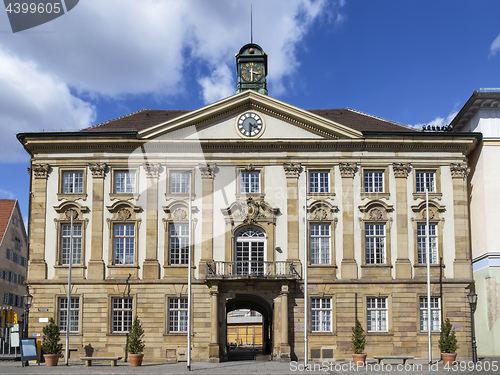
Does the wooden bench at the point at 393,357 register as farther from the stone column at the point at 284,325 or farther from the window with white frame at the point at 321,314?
the stone column at the point at 284,325

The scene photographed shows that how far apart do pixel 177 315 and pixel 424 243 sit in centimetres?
1364

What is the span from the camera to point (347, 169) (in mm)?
38969

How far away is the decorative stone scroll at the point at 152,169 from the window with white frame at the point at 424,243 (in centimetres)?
1433

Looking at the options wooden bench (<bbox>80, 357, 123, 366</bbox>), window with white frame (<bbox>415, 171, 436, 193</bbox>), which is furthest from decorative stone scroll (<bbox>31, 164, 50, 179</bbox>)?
window with white frame (<bbox>415, 171, 436, 193</bbox>)

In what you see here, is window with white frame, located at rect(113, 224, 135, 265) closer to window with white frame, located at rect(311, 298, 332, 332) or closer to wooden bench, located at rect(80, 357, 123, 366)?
wooden bench, located at rect(80, 357, 123, 366)

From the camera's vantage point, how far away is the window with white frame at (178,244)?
127 feet

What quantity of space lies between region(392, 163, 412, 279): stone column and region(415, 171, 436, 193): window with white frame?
73 centimetres

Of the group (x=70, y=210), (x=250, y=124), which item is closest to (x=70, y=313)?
(x=70, y=210)

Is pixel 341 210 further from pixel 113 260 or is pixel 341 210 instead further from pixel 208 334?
pixel 113 260

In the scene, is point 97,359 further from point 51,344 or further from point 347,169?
point 347,169

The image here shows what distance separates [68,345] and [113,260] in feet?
16.2

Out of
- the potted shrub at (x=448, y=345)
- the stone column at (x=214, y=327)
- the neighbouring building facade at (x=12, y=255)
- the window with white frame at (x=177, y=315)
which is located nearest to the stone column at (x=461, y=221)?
the potted shrub at (x=448, y=345)

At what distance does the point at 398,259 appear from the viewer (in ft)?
125

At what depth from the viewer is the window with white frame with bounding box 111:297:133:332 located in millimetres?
37844
